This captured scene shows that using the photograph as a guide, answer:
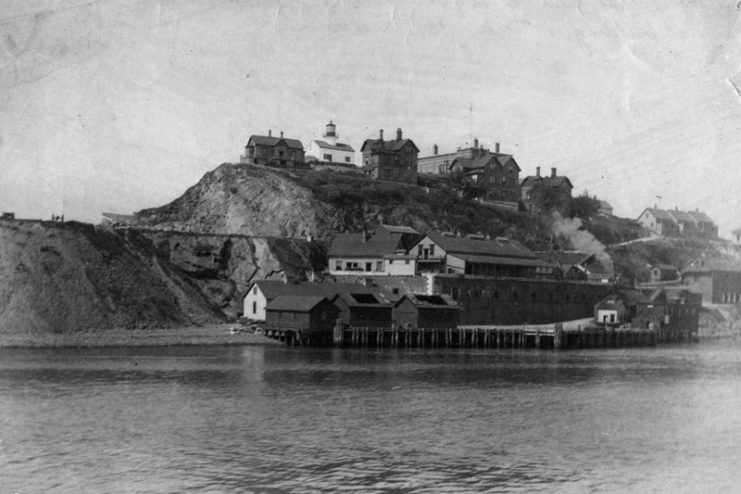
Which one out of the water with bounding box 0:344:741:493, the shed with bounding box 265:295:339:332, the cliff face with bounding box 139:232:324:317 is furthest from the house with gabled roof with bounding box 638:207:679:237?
the water with bounding box 0:344:741:493

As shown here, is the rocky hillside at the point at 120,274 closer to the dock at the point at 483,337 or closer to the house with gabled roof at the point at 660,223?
the dock at the point at 483,337

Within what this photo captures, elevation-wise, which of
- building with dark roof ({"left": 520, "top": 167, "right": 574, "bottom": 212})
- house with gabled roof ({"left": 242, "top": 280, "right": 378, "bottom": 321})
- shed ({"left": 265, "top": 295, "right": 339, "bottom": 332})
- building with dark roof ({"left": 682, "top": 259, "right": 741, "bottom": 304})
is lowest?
shed ({"left": 265, "top": 295, "right": 339, "bottom": 332})

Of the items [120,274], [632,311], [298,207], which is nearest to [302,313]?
[120,274]

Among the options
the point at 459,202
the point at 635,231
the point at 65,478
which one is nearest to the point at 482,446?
the point at 65,478

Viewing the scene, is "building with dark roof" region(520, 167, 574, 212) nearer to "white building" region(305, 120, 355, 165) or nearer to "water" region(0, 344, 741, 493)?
"white building" region(305, 120, 355, 165)

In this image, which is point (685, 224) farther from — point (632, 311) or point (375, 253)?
point (375, 253)

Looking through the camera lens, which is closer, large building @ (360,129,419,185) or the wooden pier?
the wooden pier

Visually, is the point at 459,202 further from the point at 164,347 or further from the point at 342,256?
the point at 164,347

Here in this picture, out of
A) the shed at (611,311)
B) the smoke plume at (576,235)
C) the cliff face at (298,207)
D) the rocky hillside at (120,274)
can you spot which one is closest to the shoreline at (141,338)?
the rocky hillside at (120,274)
